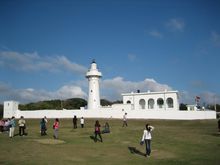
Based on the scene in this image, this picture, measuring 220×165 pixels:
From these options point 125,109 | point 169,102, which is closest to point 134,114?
point 125,109

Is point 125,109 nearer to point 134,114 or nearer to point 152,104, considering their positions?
point 134,114

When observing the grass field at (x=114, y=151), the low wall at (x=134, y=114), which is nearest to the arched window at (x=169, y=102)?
the low wall at (x=134, y=114)

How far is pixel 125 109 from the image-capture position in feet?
181

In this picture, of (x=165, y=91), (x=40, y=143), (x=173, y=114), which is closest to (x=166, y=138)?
(x=40, y=143)

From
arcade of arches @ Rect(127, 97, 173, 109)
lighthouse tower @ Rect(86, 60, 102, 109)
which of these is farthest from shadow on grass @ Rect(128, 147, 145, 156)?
arcade of arches @ Rect(127, 97, 173, 109)

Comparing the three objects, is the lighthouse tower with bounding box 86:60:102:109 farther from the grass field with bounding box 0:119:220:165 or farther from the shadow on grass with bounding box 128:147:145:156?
the shadow on grass with bounding box 128:147:145:156

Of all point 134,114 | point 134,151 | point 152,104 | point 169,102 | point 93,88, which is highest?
point 93,88

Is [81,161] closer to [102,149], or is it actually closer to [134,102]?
[102,149]

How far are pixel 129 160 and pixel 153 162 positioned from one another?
141 cm

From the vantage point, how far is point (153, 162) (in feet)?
51.9

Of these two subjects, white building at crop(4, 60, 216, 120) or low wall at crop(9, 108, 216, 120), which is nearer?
low wall at crop(9, 108, 216, 120)

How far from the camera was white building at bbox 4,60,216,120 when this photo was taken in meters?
51.3

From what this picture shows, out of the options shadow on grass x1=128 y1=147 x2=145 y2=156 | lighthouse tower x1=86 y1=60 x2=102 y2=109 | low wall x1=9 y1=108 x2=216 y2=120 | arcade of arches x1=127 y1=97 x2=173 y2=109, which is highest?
lighthouse tower x1=86 y1=60 x2=102 y2=109

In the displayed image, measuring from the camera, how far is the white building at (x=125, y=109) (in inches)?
2020
